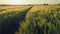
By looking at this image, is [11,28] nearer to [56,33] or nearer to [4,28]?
[4,28]

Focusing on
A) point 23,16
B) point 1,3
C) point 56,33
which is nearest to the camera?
point 56,33

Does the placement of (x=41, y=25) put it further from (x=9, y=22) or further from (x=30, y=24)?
(x=9, y=22)

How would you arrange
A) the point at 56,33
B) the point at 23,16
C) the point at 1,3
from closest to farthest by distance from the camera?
1. the point at 56,33
2. the point at 23,16
3. the point at 1,3

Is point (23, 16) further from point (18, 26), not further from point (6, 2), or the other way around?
point (6, 2)

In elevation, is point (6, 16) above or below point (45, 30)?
above

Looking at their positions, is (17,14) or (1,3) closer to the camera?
(17,14)

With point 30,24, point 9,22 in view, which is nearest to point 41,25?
point 30,24

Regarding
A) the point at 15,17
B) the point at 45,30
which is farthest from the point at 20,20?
the point at 45,30

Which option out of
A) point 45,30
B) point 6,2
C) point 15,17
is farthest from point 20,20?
point 6,2

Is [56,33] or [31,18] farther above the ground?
[31,18]
